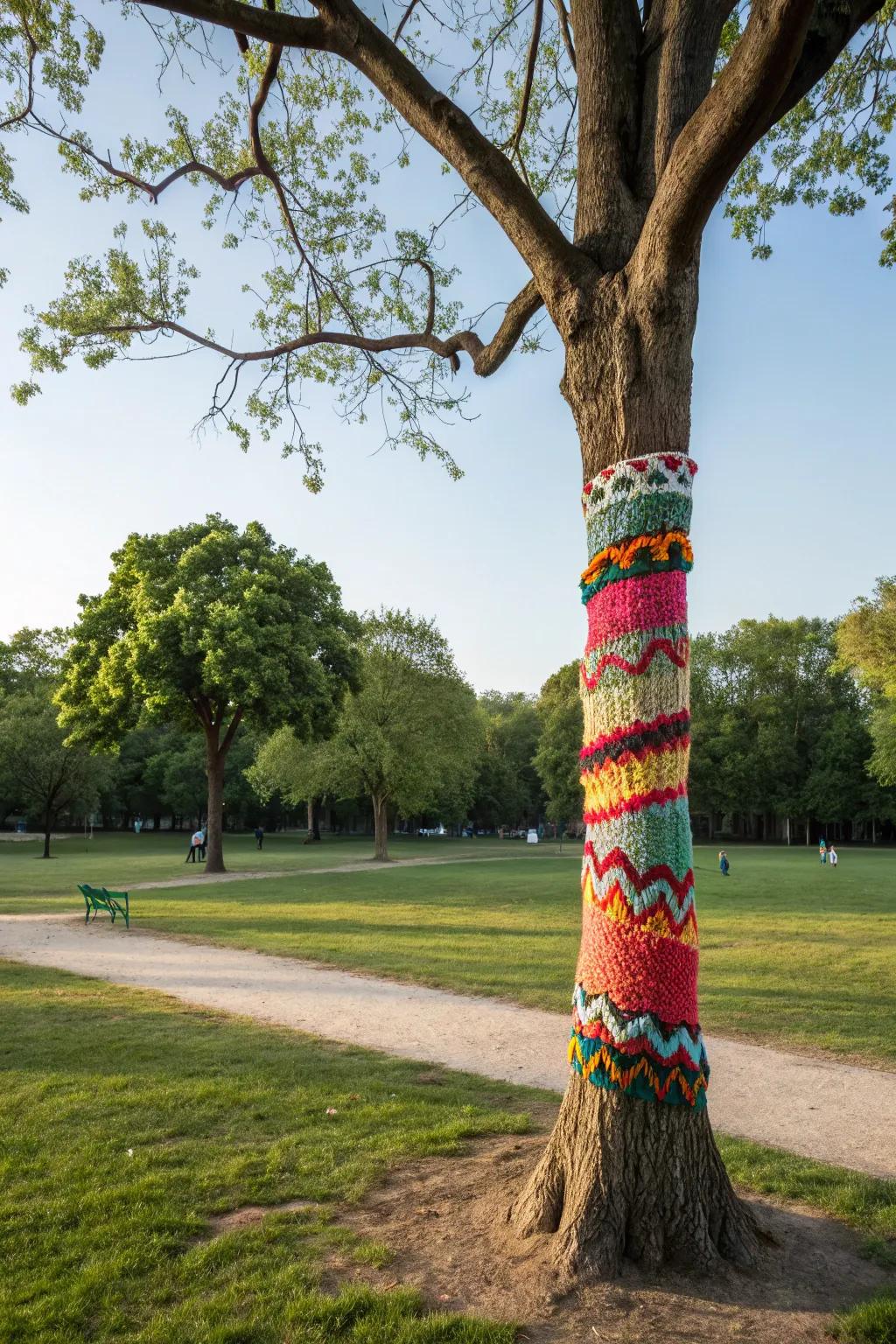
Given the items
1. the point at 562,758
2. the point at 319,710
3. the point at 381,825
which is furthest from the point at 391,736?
the point at 562,758

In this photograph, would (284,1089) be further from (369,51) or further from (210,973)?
(369,51)

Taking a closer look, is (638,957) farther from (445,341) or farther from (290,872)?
(290,872)

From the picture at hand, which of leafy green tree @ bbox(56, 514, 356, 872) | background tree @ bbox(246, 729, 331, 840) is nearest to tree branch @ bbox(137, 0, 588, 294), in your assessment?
leafy green tree @ bbox(56, 514, 356, 872)

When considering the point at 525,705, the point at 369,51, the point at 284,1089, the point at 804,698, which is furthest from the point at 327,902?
the point at 525,705

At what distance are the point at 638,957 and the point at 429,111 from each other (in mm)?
4329

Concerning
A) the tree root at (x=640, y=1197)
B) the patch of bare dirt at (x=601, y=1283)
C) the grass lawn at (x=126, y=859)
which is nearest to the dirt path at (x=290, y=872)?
the grass lawn at (x=126, y=859)

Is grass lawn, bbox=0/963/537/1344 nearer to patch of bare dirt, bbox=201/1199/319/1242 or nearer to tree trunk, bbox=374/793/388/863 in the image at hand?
patch of bare dirt, bbox=201/1199/319/1242

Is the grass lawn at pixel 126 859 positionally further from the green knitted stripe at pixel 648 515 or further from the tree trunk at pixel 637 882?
the green knitted stripe at pixel 648 515

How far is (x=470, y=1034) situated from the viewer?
7891 millimetres

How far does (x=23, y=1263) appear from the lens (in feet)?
12.1

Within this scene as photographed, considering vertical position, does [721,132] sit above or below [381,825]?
above

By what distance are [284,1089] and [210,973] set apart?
17.3 ft

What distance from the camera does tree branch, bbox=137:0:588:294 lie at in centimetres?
439

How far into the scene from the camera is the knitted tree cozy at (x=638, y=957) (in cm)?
371
